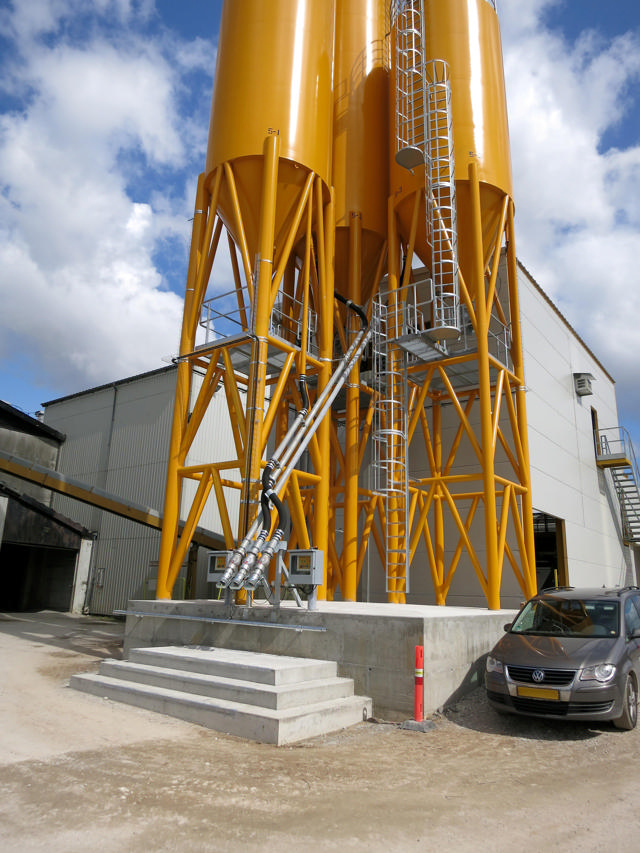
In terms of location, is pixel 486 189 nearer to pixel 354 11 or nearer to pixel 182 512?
pixel 354 11

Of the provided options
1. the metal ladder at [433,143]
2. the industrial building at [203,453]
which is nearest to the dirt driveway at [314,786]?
the metal ladder at [433,143]

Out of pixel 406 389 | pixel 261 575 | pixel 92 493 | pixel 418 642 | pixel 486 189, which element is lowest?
pixel 418 642

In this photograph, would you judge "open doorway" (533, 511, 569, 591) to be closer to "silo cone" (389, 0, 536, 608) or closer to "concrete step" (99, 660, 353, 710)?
"silo cone" (389, 0, 536, 608)

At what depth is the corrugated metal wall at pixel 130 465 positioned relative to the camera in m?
27.0

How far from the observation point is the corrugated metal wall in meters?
27.0

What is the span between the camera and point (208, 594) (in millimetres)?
25797

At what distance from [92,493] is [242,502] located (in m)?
11.7

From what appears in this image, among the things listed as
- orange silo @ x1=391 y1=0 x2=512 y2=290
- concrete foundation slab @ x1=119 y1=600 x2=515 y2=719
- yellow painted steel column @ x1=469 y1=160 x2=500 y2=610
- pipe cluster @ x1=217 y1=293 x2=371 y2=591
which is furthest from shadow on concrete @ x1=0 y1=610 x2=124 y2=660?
orange silo @ x1=391 y1=0 x2=512 y2=290

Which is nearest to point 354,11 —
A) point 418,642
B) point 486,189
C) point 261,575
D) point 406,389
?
point 486,189

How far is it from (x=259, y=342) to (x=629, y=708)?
898 centimetres

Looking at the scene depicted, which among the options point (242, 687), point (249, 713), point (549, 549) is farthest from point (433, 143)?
point (549, 549)

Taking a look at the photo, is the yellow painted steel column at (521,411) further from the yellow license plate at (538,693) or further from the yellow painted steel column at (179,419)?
the yellow license plate at (538,693)

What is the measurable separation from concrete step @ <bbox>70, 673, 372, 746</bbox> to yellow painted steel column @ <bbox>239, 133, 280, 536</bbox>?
3667 mm

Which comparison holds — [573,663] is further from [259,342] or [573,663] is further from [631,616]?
[259,342]
